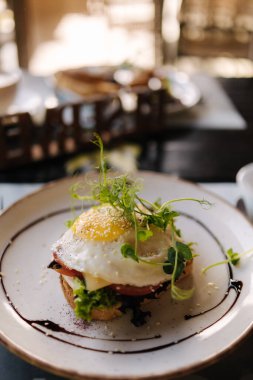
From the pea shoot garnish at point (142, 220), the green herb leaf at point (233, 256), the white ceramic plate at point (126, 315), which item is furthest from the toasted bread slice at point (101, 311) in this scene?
the green herb leaf at point (233, 256)

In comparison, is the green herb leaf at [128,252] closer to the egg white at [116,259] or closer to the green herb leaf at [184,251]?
the egg white at [116,259]

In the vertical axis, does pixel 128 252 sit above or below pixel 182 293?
above

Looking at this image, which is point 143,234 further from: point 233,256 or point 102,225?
point 233,256

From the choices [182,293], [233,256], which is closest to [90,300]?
[182,293]

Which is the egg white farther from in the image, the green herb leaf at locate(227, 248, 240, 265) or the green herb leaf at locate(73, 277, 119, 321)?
the green herb leaf at locate(227, 248, 240, 265)

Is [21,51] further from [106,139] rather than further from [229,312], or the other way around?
[229,312]

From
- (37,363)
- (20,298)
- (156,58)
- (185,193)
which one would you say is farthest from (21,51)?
(37,363)

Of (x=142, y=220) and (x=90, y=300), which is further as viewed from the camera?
(x=142, y=220)

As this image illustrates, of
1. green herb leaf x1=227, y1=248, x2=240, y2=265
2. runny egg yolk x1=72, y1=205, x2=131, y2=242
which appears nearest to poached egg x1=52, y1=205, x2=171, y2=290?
runny egg yolk x1=72, y1=205, x2=131, y2=242
